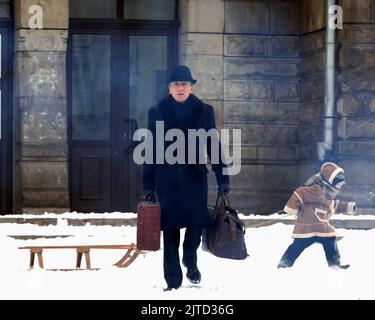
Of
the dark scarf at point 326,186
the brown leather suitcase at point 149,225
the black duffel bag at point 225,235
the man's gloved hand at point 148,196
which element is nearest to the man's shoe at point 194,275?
the black duffel bag at point 225,235

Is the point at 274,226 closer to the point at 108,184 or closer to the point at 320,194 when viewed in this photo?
the point at 108,184

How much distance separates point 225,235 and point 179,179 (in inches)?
24.7

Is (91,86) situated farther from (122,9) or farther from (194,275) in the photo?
(194,275)

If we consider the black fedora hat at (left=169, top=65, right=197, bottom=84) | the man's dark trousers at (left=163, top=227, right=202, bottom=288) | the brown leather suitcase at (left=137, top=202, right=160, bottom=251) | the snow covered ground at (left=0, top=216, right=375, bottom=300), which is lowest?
the snow covered ground at (left=0, top=216, right=375, bottom=300)

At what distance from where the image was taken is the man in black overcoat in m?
11.1

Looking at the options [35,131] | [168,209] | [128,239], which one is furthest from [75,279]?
[35,131]

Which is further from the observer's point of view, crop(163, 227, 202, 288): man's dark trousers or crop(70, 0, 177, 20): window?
crop(70, 0, 177, 20): window

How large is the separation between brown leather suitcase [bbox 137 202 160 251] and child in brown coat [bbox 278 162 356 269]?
180 centimetres

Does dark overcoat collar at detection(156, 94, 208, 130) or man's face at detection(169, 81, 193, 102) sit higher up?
man's face at detection(169, 81, 193, 102)

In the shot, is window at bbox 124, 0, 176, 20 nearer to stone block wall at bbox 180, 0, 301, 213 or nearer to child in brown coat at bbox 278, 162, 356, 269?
stone block wall at bbox 180, 0, 301, 213

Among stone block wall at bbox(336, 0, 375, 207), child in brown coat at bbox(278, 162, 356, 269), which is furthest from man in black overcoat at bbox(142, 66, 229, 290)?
stone block wall at bbox(336, 0, 375, 207)

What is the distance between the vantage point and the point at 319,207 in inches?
490

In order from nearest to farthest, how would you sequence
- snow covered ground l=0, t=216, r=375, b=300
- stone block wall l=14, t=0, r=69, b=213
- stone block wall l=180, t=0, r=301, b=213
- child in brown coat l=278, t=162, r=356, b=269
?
snow covered ground l=0, t=216, r=375, b=300, child in brown coat l=278, t=162, r=356, b=269, stone block wall l=14, t=0, r=69, b=213, stone block wall l=180, t=0, r=301, b=213

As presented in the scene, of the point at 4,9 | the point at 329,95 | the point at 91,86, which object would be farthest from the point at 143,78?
the point at 329,95
